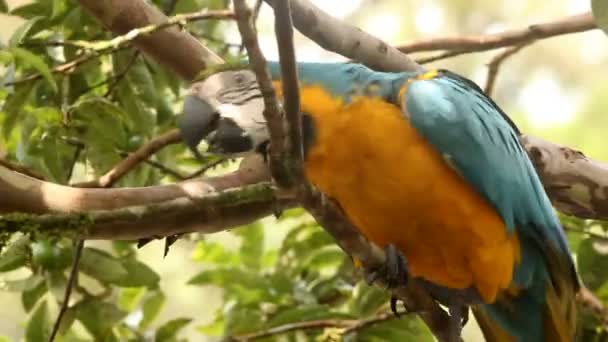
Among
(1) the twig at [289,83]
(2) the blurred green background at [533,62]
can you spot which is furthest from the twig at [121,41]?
(2) the blurred green background at [533,62]

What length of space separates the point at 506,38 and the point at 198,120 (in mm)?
715

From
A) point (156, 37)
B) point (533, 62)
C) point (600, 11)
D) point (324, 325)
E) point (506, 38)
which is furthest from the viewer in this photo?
point (533, 62)

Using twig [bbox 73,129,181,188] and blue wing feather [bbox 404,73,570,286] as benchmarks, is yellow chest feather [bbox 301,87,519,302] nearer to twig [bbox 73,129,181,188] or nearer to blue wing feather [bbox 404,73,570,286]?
blue wing feather [bbox 404,73,570,286]

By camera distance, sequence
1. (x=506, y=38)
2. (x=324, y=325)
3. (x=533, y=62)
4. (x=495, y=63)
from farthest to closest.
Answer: (x=533, y=62) < (x=495, y=63) < (x=506, y=38) < (x=324, y=325)


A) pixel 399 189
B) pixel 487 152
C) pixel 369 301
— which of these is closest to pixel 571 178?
pixel 487 152

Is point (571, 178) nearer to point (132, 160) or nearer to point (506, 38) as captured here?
point (506, 38)

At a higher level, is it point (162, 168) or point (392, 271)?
point (392, 271)

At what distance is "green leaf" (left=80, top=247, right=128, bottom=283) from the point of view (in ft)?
4.13

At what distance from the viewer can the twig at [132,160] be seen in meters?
1.25

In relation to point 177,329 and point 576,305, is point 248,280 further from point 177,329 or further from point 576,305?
point 576,305

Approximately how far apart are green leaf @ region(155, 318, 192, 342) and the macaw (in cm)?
42

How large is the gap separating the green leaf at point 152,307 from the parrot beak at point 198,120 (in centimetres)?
62

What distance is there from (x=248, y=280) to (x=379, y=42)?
46 centimetres

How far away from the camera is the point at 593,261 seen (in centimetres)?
136
